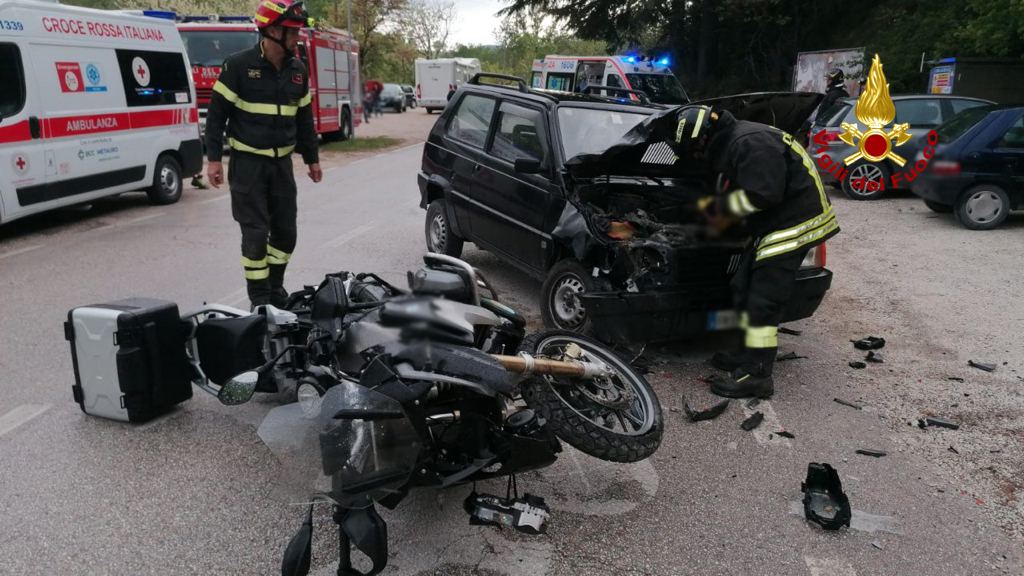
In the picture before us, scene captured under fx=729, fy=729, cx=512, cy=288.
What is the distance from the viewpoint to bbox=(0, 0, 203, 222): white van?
777 centimetres

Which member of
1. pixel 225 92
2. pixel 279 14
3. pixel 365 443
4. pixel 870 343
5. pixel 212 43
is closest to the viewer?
pixel 365 443

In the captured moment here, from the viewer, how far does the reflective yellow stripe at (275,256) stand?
533 centimetres

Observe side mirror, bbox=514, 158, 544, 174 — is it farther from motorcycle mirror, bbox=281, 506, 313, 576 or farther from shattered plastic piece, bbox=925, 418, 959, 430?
motorcycle mirror, bbox=281, 506, 313, 576

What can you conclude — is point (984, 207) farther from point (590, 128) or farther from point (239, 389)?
point (239, 389)

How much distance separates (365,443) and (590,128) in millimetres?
3949

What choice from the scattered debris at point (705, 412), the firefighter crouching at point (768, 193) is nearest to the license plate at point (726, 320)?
the firefighter crouching at point (768, 193)

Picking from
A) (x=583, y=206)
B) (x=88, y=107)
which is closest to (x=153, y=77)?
(x=88, y=107)

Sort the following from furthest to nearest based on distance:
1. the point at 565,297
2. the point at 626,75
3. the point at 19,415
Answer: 1. the point at 626,75
2. the point at 565,297
3. the point at 19,415

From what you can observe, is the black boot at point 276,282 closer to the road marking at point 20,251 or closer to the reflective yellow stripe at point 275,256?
the reflective yellow stripe at point 275,256

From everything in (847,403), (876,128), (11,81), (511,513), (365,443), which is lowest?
(847,403)

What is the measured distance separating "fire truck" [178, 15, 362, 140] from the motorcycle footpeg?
1127 centimetres

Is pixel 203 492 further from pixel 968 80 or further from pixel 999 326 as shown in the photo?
pixel 968 80

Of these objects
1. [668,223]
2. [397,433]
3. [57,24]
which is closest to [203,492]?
[397,433]

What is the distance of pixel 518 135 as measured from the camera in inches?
241
